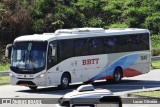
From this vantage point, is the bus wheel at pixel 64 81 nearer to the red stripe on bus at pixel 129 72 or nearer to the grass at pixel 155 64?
the red stripe on bus at pixel 129 72

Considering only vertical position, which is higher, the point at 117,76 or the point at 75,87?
the point at 117,76

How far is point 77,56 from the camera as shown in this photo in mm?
27906

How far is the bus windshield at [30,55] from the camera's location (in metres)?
26.0

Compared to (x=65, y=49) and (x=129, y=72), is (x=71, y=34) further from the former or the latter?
(x=129, y=72)

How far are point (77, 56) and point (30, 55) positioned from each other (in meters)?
2.85

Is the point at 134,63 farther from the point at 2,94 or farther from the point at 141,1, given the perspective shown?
the point at 141,1

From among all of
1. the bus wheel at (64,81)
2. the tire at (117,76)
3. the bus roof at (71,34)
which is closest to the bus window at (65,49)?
the bus roof at (71,34)

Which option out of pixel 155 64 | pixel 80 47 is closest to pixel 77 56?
pixel 80 47

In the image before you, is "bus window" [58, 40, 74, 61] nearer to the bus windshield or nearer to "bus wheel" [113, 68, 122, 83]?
the bus windshield

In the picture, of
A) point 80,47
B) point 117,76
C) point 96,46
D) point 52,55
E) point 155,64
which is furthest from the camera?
point 155,64

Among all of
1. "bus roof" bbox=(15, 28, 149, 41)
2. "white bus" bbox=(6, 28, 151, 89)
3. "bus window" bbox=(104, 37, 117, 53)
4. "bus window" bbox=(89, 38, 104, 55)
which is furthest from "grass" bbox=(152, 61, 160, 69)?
"bus window" bbox=(89, 38, 104, 55)

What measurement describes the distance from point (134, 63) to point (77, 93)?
1957 cm

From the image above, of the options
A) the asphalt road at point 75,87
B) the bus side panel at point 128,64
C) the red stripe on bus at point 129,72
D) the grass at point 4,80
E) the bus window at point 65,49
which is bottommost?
the asphalt road at point 75,87

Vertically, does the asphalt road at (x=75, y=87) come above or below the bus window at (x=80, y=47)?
below
